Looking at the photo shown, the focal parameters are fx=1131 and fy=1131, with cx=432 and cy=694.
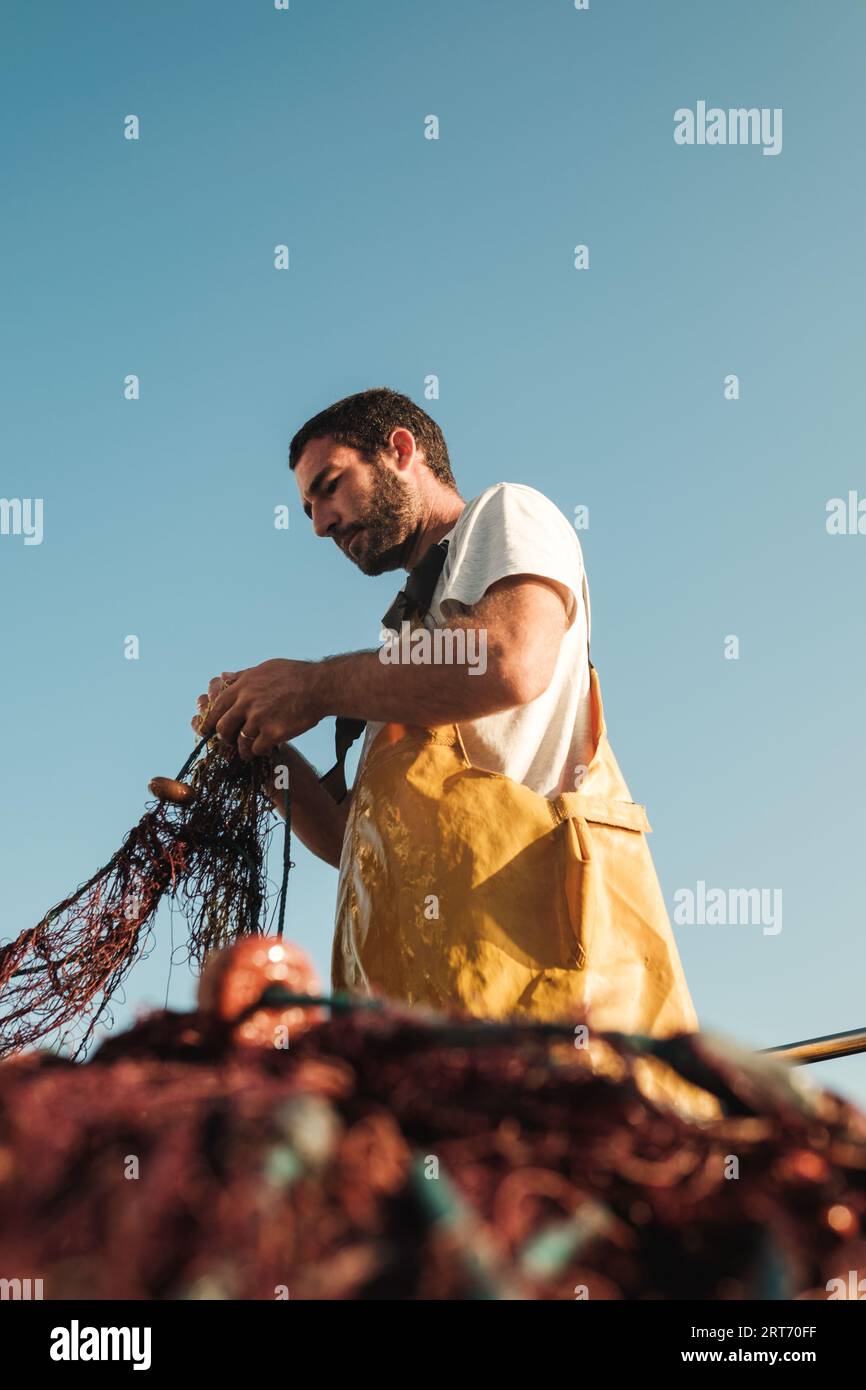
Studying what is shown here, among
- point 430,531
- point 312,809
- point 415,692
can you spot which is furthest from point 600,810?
point 430,531

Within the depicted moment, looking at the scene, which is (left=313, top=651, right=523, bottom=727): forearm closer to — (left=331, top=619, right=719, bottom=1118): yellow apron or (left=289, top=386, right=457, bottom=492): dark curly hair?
(left=331, top=619, right=719, bottom=1118): yellow apron

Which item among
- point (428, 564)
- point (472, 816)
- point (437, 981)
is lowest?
point (437, 981)

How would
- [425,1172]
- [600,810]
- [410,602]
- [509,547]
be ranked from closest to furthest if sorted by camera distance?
1. [425,1172]
2. [600,810]
3. [509,547]
4. [410,602]

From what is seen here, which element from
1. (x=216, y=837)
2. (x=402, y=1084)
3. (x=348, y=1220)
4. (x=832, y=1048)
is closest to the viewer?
(x=348, y=1220)

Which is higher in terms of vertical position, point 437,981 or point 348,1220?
point 437,981

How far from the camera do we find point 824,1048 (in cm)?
202

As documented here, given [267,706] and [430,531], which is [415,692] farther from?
[430,531]

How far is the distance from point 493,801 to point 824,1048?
31.4 inches

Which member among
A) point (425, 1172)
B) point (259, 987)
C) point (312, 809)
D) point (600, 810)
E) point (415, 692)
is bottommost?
point (425, 1172)

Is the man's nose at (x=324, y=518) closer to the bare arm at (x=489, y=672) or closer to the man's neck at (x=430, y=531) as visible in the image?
the man's neck at (x=430, y=531)

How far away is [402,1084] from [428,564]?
2280mm

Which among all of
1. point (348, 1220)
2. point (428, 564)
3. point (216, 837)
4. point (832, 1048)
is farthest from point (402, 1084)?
point (428, 564)

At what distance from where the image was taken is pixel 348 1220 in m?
0.74
